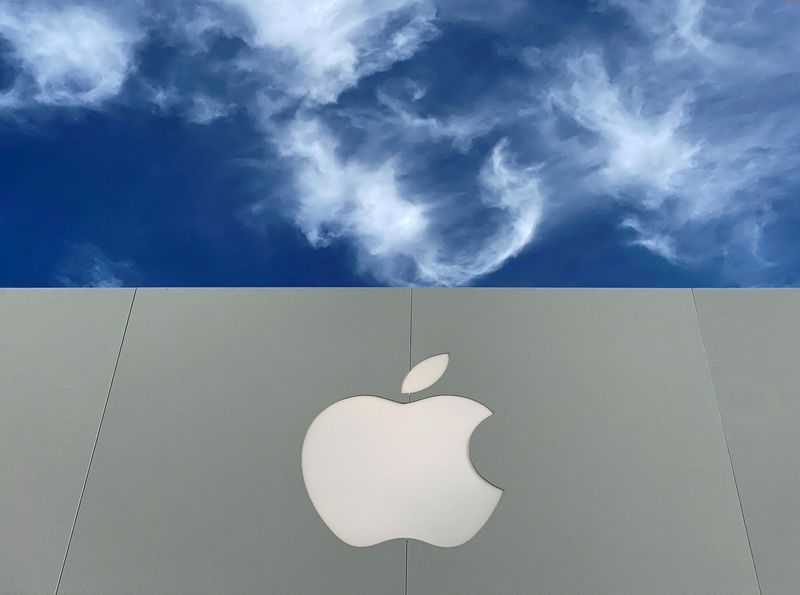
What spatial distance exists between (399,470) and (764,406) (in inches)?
57.1

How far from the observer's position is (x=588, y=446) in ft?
9.52

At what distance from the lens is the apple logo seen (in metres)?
2.77

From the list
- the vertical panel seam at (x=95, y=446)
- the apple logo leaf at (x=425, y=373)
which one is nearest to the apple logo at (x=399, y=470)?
the apple logo leaf at (x=425, y=373)

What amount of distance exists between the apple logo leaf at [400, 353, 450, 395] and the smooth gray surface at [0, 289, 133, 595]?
1257 mm

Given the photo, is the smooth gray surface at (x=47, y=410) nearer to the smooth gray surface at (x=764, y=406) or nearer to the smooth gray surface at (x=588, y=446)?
the smooth gray surface at (x=588, y=446)

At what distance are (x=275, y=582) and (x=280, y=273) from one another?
14.8 feet

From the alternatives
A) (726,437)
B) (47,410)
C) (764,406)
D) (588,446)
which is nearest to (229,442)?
(47,410)

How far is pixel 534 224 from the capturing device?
6758 mm

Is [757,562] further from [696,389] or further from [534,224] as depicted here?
[534,224]

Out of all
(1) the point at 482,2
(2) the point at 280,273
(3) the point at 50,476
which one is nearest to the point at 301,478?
(3) the point at 50,476

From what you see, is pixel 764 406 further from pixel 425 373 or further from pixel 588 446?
pixel 425 373

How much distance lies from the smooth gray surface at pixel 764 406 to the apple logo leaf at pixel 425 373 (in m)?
1.09

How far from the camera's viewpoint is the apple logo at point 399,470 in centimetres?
277

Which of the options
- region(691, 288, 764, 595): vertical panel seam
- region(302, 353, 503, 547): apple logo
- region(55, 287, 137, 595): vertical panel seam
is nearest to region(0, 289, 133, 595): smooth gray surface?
region(55, 287, 137, 595): vertical panel seam
